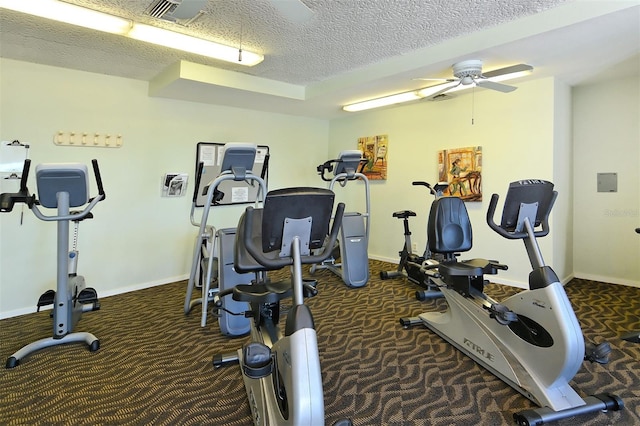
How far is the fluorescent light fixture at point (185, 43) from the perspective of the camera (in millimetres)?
2723

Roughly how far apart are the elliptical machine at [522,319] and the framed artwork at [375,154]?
2.91 meters

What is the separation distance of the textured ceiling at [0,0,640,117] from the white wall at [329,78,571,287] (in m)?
0.68

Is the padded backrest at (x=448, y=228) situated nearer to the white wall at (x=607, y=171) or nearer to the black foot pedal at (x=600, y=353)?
the black foot pedal at (x=600, y=353)

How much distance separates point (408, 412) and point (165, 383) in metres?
1.57

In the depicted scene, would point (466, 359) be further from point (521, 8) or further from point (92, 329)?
point (92, 329)

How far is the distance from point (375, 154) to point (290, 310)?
15.3 ft

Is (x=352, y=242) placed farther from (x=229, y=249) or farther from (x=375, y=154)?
(x=375, y=154)

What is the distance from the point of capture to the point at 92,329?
3.18m

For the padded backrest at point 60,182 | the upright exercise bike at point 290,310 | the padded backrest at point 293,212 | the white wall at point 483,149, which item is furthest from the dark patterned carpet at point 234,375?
the white wall at point 483,149

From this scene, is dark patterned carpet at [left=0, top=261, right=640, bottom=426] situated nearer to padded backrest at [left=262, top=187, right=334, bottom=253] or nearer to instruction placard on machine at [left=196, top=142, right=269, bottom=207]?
padded backrest at [left=262, top=187, right=334, bottom=253]

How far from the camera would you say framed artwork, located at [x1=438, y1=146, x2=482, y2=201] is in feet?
15.4

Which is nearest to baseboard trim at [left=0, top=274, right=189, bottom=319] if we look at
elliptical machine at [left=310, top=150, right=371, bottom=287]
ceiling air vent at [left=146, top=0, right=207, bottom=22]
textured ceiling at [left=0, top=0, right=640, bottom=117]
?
elliptical machine at [left=310, top=150, right=371, bottom=287]

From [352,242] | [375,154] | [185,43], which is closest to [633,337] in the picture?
[352,242]

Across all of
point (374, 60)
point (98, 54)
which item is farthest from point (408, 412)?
point (98, 54)
